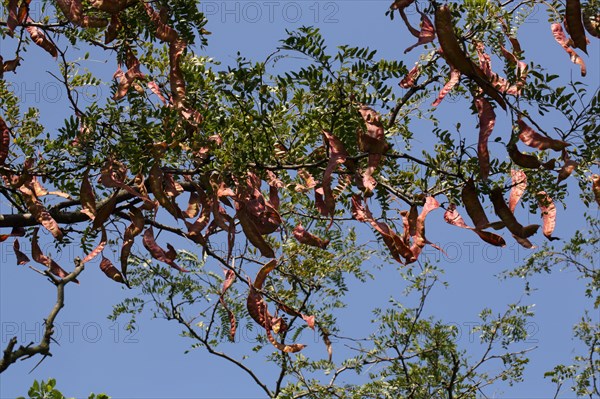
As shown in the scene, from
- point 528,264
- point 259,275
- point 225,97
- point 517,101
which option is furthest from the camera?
point 528,264

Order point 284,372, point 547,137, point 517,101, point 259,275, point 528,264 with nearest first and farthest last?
point 547,137, point 517,101, point 259,275, point 284,372, point 528,264

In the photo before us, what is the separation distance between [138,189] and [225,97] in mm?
596

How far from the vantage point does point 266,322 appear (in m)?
3.06

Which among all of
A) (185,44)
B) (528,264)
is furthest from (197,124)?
(528,264)

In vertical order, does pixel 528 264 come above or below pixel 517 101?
above

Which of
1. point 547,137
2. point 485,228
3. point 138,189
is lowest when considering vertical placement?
point 485,228

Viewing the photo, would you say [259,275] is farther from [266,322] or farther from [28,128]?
[28,128]

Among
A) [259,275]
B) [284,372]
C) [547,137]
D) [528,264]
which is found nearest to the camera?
[547,137]

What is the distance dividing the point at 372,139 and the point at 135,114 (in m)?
1.25

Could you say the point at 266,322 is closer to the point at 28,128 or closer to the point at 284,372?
the point at 28,128

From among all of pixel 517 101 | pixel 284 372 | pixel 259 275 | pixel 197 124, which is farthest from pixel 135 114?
pixel 284 372

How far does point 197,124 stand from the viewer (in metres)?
3.10

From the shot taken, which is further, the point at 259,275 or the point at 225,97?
the point at 225,97

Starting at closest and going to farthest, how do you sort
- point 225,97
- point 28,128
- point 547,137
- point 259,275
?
1. point 547,137
2. point 259,275
3. point 225,97
4. point 28,128
